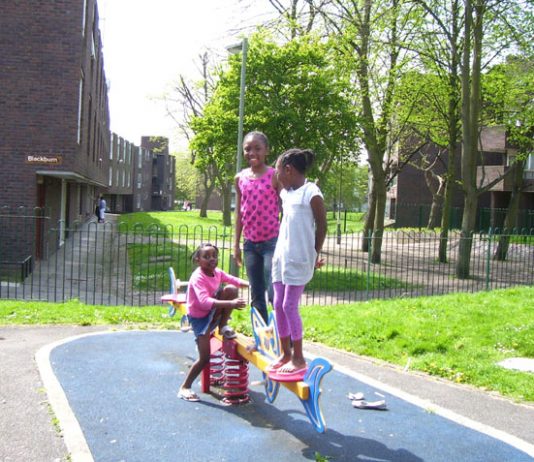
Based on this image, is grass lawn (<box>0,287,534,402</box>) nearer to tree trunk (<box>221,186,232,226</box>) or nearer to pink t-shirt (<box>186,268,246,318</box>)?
pink t-shirt (<box>186,268,246,318</box>)

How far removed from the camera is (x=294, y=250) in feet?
14.8

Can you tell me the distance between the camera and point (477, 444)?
4.64 meters

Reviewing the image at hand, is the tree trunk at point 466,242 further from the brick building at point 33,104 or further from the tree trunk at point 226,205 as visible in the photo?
the tree trunk at point 226,205

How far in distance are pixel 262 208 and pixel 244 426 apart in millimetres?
1868

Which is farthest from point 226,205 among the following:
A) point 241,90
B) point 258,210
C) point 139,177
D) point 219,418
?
point 139,177

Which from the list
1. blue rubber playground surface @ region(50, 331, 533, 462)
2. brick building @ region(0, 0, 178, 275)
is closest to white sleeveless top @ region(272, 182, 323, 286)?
blue rubber playground surface @ region(50, 331, 533, 462)

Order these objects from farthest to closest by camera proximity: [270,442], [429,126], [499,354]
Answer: [429,126]
[499,354]
[270,442]

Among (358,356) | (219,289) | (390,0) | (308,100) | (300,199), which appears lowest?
(358,356)

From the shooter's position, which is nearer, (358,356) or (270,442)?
(270,442)

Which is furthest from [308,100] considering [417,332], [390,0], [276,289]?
[276,289]

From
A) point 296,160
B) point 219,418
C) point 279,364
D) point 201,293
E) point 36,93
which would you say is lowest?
point 219,418

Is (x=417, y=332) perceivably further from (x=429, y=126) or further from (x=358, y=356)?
(x=429, y=126)

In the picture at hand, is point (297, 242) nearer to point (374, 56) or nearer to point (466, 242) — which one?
point (466, 242)

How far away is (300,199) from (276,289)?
701mm
